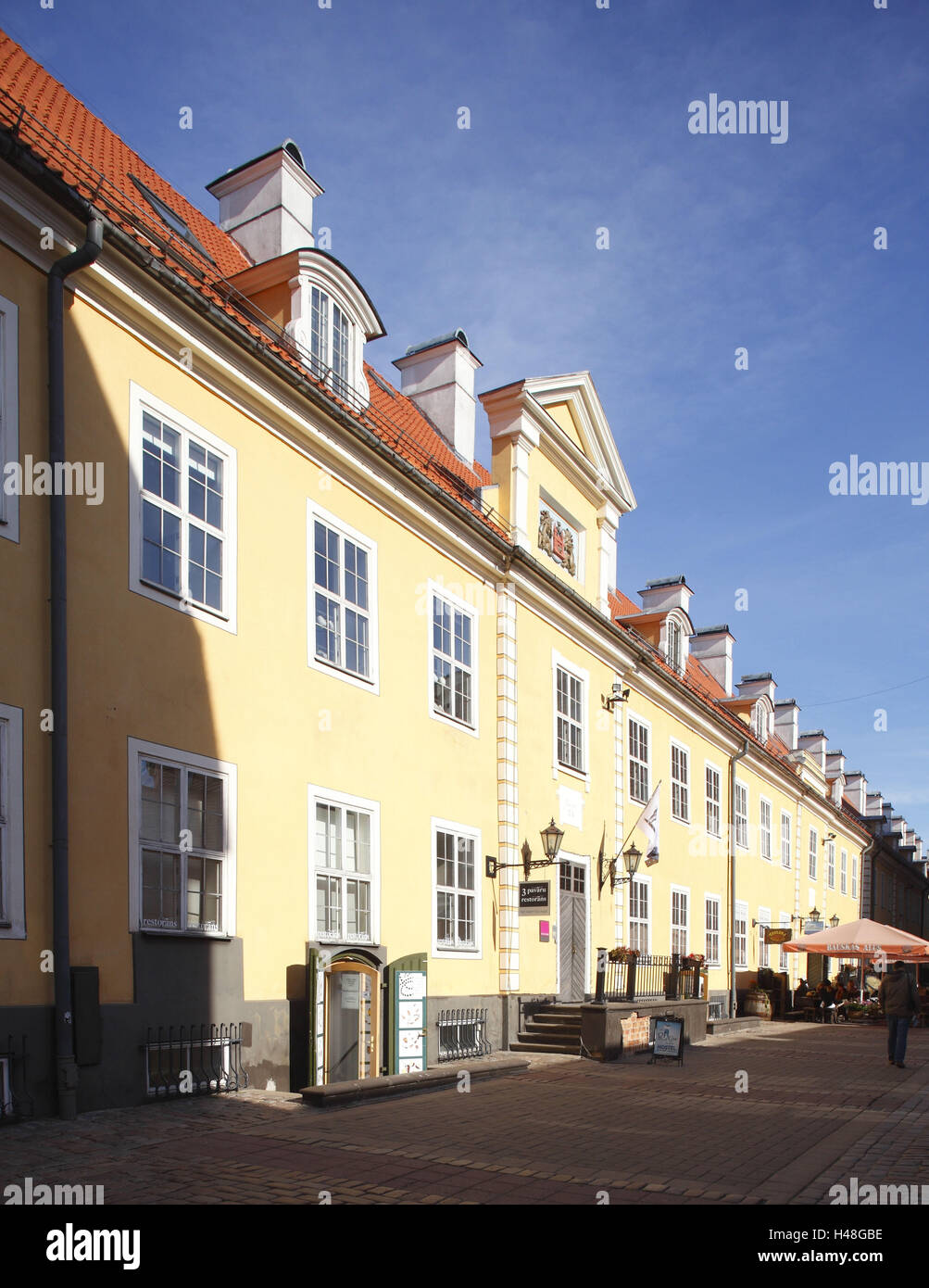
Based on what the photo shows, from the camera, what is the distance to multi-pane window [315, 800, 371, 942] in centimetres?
1391

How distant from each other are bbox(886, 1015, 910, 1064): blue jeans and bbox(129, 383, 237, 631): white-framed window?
1194cm

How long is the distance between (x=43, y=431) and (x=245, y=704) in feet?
11.9

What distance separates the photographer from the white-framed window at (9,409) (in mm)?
9844

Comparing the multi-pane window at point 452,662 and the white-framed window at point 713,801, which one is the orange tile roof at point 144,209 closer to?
the multi-pane window at point 452,662

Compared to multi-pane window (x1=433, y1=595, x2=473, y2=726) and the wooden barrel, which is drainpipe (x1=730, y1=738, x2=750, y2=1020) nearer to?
the wooden barrel

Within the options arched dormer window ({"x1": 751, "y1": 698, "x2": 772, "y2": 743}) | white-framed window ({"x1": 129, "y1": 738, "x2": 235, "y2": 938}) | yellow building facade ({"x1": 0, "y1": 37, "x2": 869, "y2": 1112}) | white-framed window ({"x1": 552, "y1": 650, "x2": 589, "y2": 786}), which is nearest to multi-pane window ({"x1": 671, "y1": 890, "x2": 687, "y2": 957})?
yellow building facade ({"x1": 0, "y1": 37, "x2": 869, "y2": 1112})

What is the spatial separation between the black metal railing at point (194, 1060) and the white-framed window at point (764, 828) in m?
26.6

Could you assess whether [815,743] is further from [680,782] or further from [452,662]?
[452,662]

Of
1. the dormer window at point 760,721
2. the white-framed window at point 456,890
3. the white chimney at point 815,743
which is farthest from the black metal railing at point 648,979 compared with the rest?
the white chimney at point 815,743

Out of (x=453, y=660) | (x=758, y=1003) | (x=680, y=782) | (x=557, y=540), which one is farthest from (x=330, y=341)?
(x=758, y=1003)

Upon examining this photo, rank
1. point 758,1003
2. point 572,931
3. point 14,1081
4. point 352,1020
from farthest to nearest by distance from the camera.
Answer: point 758,1003 < point 572,931 < point 352,1020 < point 14,1081

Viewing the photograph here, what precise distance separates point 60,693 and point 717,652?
3082 centimetres

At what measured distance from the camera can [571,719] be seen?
2206 centimetres

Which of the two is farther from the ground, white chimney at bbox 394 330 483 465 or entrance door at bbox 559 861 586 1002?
white chimney at bbox 394 330 483 465
